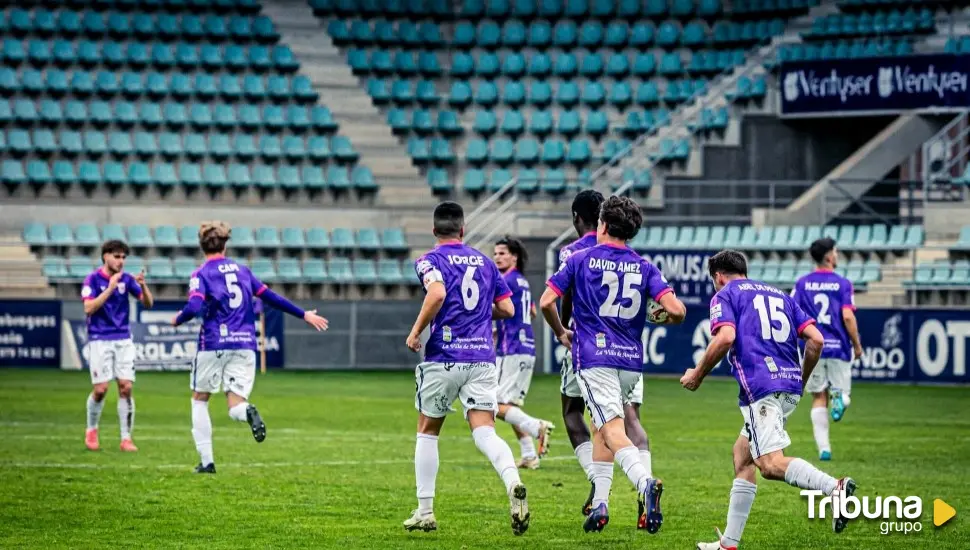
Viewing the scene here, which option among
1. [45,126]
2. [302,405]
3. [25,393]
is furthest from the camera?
[45,126]

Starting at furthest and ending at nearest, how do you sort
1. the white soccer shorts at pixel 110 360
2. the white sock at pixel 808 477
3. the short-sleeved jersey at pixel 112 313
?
the white soccer shorts at pixel 110 360 → the short-sleeved jersey at pixel 112 313 → the white sock at pixel 808 477

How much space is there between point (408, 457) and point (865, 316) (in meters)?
14.1

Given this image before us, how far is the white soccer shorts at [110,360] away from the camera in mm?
17219

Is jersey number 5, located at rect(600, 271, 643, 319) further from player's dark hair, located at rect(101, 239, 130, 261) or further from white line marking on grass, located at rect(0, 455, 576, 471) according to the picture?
player's dark hair, located at rect(101, 239, 130, 261)

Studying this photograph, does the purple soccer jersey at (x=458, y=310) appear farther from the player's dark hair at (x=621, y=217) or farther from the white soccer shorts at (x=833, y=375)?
the white soccer shorts at (x=833, y=375)

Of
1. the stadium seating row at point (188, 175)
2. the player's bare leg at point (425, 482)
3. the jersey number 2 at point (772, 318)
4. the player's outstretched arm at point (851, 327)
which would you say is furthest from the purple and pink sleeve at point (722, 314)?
the stadium seating row at point (188, 175)

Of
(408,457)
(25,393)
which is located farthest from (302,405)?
(408,457)

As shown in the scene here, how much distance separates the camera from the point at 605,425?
10445mm

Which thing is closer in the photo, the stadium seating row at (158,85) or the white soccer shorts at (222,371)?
the white soccer shorts at (222,371)

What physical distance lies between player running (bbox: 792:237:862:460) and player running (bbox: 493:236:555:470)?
9.25ft

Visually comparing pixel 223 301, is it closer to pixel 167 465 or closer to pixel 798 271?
pixel 167 465

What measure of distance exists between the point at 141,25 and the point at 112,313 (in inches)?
841

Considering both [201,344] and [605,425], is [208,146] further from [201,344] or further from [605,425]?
[605,425]

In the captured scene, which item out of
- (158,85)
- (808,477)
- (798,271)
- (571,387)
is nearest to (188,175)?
(158,85)
